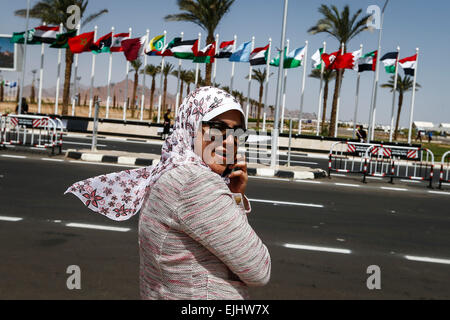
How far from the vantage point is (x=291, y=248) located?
567 cm

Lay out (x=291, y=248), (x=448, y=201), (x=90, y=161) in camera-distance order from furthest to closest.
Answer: (x=90, y=161) < (x=448, y=201) < (x=291, y=248)

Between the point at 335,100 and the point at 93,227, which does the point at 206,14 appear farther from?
the point at 93,227

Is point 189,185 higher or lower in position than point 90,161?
higher

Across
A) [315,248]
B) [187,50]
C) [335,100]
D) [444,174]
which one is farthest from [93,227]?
[335,100]

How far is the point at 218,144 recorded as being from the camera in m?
1.68

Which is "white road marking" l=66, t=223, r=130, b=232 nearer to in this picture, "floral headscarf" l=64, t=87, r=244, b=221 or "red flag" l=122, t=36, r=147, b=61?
"floral headscarf" l=64, t=87, r=244, b=221

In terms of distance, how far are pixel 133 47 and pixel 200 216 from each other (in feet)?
99.5

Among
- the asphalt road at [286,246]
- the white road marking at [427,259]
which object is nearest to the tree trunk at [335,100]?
the asphalt road at [286,246]

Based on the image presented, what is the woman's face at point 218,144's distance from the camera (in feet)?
5.44

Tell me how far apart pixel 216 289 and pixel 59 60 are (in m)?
33.5

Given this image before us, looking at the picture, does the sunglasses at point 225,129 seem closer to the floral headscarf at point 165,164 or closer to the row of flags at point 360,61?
the floral headscarf at point 165,164

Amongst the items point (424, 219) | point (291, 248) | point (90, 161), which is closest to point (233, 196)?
point (291, 248)

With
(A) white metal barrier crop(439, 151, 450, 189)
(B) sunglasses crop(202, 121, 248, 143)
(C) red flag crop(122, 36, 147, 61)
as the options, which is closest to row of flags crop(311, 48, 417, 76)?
(A) white metal barrier crop(439, 151, 450, 189)

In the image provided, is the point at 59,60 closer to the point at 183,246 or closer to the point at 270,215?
the point at 270,215
